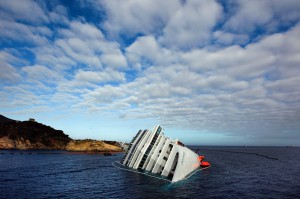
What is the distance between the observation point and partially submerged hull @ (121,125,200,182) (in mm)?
47281

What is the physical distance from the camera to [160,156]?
164 ft

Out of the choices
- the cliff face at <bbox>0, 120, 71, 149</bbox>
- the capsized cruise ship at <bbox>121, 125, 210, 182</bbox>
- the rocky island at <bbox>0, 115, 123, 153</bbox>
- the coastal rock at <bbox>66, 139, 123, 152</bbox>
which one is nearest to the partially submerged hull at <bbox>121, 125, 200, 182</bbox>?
the capsized cruise ship at <bbox>121, 125, 210, 182</bbox>

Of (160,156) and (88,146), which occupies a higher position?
(88,146)

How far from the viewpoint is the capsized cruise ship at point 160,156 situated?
47.3m

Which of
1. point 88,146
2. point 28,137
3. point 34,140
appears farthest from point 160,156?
point 28,137

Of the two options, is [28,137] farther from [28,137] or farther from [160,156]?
[160,156]

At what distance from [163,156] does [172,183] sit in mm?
7108

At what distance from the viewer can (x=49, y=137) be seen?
18888 centimetres

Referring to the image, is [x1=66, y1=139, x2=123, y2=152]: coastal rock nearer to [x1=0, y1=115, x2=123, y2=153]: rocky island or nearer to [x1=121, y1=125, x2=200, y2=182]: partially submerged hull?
[x1=0, y1=115, x2=123, y2=153]: rocky island

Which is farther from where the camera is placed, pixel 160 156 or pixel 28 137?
pixel 28 137

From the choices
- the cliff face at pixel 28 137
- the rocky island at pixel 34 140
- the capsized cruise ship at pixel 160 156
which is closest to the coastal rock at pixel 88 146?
the rocky island at pixel 34 140

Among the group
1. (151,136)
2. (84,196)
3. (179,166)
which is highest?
(151,136)

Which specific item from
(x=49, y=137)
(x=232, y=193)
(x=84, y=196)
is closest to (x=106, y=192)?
(x=84, y=196)

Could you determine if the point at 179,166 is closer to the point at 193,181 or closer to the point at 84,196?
the point at 193,181
